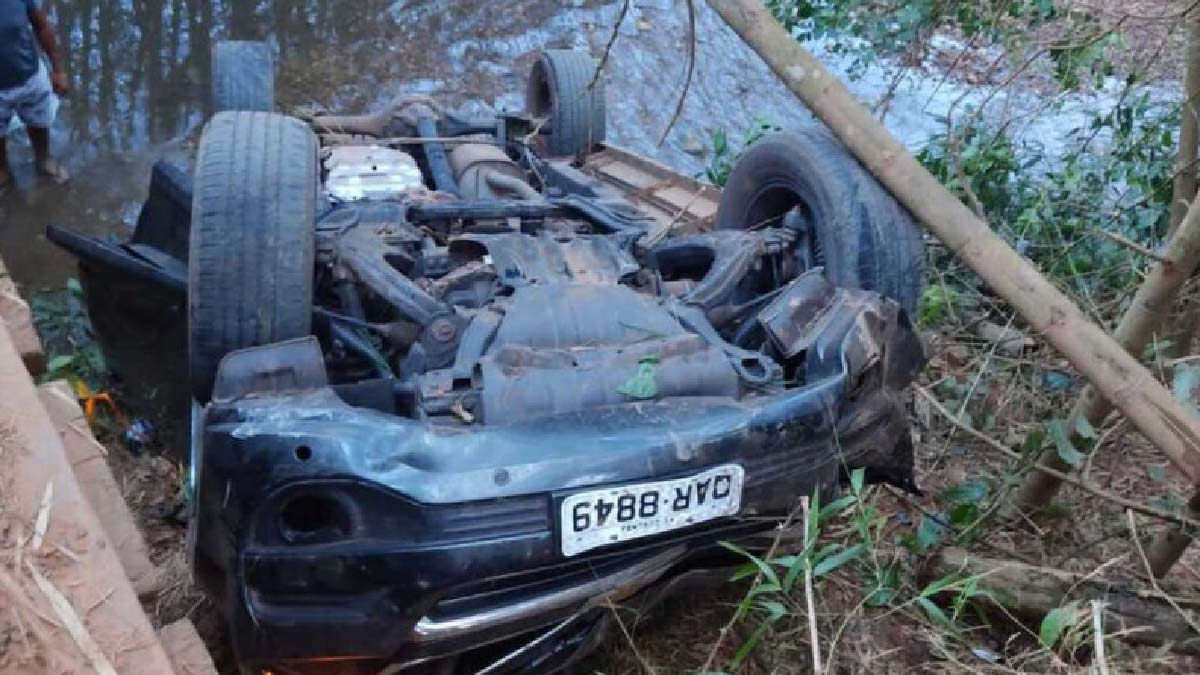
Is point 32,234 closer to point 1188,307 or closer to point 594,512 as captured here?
point 594,512

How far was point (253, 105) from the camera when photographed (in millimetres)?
4645

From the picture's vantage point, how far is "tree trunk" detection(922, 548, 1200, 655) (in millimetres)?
2639

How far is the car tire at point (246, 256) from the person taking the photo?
2717mm

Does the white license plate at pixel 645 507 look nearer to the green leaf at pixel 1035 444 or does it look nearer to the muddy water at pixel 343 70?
the green leaf at pixel 1035 444

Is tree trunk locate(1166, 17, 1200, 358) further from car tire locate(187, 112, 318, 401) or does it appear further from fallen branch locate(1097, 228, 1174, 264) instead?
car tire locate(187, 112, 318, 401)

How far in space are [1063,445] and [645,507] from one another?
1.16 metres

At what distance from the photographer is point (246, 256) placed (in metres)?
2.73

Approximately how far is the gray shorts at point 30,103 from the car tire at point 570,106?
2573mm

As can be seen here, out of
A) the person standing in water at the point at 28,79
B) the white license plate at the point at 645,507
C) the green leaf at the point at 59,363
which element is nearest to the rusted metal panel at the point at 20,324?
the white license plate at the point at 645,507

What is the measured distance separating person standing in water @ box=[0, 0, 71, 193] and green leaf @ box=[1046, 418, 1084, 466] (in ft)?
16.4

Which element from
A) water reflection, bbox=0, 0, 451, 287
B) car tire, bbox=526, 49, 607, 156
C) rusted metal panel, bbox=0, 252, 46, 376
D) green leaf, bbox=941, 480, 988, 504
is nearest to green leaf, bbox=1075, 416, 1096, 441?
green leaf, bbox=941, 480, 988, 504

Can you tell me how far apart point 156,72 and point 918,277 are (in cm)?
554

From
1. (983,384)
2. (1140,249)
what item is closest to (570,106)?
(983,384)

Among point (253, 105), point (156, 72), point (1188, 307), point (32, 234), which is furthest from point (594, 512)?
point (156, 72)
